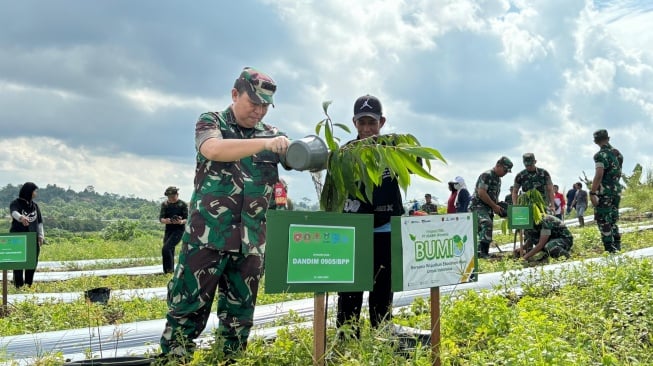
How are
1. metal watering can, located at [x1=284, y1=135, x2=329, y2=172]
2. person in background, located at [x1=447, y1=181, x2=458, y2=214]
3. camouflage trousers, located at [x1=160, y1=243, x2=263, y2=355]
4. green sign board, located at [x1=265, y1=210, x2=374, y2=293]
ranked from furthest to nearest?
person in background, located at [x1=447, y1=181, x2=458, y2=214], camouflage trousers, located at [x1=160, y1=243, x2=263, y2=355], green sign board, located at [x1=265, y1=210, x2=374, y2=293], metal watering can, located at [x1=284, y1=135, x2=329, y2=172]

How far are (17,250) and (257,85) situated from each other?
4.94 meters

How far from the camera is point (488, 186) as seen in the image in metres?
9.20

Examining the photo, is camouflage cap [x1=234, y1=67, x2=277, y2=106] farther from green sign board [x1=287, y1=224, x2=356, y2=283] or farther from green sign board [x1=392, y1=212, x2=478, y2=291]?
green sign board [x1=392, y1=212, x2=478, y2=291]

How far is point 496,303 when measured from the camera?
3.64 metres

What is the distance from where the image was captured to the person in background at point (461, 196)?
10.1 meters

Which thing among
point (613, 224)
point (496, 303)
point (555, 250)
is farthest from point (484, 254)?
point (496, 303)

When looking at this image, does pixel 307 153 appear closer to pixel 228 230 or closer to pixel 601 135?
pixel 228 230

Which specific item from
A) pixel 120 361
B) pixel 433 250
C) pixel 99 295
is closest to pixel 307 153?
pixel 433 250

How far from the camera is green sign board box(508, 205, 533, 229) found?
27.2 feet

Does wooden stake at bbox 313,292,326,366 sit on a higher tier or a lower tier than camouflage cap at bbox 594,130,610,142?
lower

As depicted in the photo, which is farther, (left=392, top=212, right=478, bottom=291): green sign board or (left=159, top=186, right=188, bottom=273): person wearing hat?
(left=159, top=186, right=188, bottom=273): person wearing hat

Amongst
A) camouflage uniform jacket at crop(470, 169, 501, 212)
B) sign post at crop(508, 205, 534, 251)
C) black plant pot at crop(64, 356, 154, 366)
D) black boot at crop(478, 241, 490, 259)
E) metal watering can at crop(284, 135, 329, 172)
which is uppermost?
camouflage uniform jacket at crop(470, 169, 501, 212)

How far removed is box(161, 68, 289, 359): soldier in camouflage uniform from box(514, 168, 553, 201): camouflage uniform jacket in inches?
268

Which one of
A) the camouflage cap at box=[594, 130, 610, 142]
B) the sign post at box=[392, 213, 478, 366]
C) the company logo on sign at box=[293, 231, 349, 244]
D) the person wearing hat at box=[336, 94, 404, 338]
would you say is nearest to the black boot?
the camouflage cap at box=[594, 130, 610, 142]
